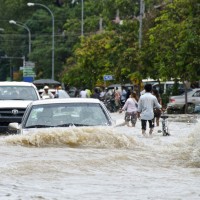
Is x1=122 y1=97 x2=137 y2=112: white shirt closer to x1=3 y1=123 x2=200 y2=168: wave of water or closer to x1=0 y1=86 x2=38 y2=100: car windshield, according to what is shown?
x1=0 y1=86 x2=38 y2=100: car windshield

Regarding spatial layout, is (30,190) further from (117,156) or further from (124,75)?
(124,75)

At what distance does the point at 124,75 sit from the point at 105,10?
5.85m

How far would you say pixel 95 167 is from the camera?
16109mm

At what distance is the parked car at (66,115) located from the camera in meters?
19.5

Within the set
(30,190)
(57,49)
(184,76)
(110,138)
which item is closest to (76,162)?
(110,138)

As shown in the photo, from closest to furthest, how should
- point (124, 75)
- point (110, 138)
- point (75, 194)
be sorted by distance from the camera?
point (75, 194) → point (110, 138) → point (124, 75)

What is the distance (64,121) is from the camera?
1952cm

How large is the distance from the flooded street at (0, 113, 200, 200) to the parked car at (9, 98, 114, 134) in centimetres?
23

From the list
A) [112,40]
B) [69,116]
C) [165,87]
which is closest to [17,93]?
[69,116]

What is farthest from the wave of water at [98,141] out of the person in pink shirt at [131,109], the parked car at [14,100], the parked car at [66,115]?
the person in pink shirt at [131,109]

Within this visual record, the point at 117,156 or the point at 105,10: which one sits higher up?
the point at 105,10

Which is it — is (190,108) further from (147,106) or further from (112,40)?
(147,106)

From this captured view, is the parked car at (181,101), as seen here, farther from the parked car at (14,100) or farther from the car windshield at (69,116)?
the car windshield at (69,116)

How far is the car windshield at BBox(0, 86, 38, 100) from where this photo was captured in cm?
3084
